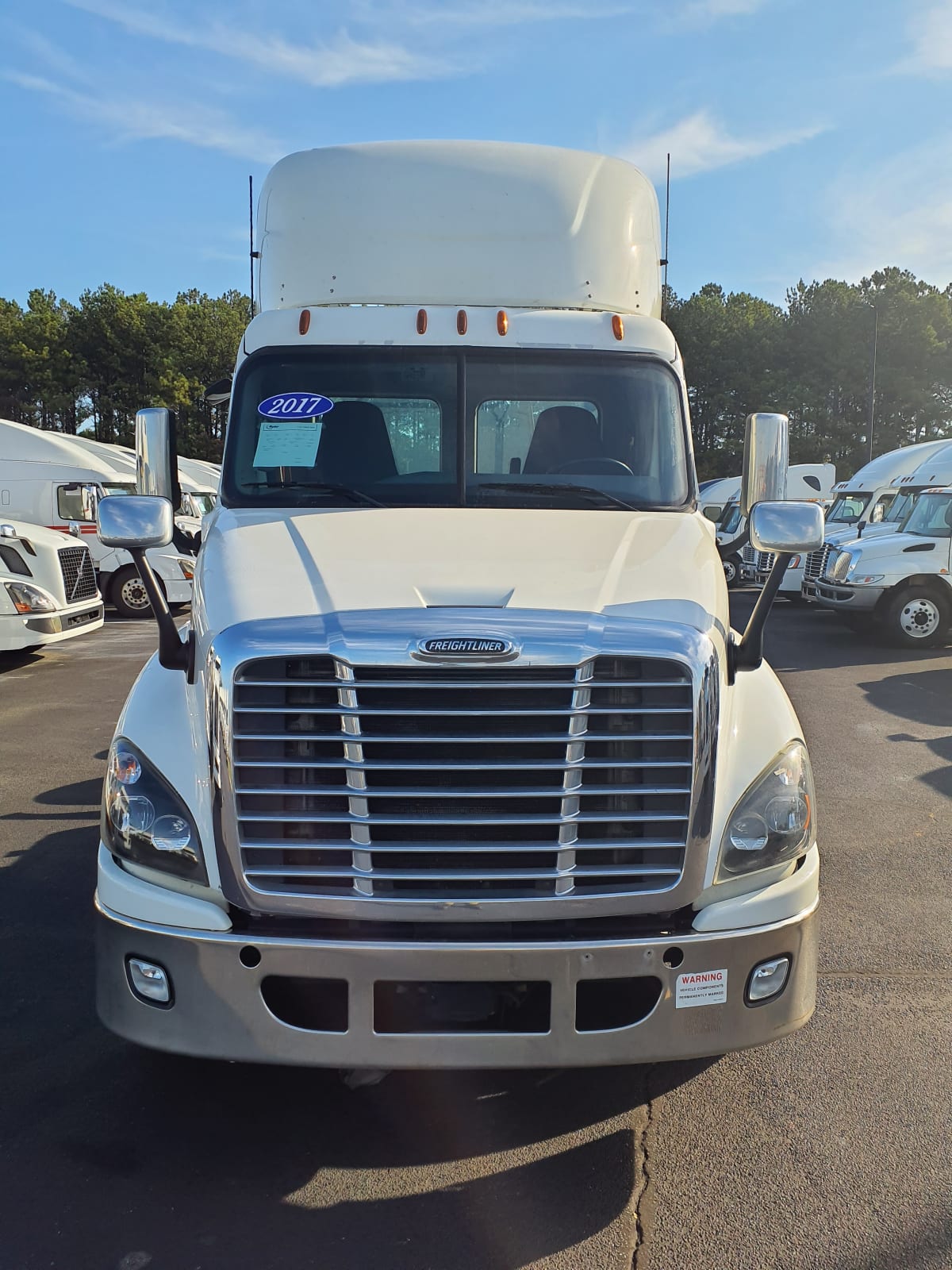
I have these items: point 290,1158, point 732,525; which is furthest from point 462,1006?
point 732,525

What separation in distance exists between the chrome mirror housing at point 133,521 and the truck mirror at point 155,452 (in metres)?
0.84

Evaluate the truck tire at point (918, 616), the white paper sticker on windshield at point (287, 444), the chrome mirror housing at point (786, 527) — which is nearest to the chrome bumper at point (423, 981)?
the chrome mirror housing at point (786, 527)

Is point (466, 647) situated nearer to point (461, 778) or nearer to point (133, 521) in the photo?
point (461, 778)

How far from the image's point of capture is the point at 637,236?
18.2 ft

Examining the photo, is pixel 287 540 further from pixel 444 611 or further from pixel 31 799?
pixel 31 799

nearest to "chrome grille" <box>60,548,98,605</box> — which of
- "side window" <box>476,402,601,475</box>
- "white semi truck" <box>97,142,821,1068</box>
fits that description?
"side window" <box>476,402,601,475</box>

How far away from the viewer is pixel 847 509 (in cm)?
2128

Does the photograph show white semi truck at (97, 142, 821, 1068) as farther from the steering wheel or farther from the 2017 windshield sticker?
the 2017 windshield sticker

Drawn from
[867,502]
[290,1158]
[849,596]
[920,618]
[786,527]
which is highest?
[786,527]

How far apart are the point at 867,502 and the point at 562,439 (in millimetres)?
17297

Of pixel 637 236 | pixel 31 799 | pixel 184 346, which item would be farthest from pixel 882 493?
pixel 184 346

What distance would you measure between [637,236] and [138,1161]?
4665 millimetres

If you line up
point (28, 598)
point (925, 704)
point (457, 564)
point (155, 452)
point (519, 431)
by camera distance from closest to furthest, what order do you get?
point (457, 564)
point (519, 431)
point (155, 452)
point (925, 704)
point (28, 598)

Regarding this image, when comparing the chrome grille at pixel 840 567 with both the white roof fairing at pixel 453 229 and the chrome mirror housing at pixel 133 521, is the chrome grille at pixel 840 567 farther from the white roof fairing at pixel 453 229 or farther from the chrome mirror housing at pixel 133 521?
the chrome mirror housing at pixel 133 521
